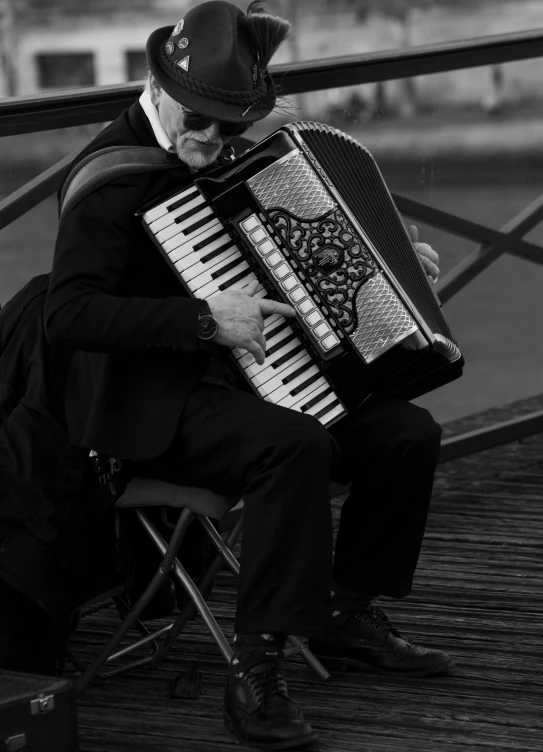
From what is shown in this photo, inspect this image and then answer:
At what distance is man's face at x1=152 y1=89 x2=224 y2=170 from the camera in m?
2.59

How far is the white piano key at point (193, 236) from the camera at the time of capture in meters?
2.48

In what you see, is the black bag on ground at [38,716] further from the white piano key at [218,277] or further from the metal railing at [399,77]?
the metal railing at [399,77]

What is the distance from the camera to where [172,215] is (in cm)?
249

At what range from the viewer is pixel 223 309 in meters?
2.47

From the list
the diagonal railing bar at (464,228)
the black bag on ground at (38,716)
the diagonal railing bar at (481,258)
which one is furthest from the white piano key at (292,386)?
the diagonal railing bar at (481,258)

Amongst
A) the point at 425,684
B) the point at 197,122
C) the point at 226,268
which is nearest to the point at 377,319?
the point at 226,268

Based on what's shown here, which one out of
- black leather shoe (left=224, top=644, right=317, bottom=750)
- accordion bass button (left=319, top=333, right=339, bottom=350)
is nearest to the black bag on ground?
black leather shoe (left=224, top=644, right=317, bottom=750)

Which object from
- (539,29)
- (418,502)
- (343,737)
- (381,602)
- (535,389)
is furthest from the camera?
(535,389)

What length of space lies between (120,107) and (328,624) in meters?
1.36

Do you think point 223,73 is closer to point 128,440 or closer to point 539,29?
point 128,440

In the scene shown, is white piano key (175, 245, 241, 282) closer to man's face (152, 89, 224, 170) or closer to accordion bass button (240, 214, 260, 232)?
accordion bass button (240, 214, 260, 232)

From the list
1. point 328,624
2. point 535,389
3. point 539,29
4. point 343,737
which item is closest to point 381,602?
point 328,624

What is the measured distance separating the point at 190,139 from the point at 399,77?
1414mm

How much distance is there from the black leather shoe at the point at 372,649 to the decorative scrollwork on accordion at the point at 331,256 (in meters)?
0.67
